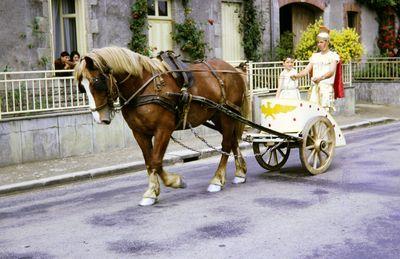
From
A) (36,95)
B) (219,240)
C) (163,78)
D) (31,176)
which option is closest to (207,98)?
(163,78)

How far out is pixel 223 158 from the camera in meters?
7.94

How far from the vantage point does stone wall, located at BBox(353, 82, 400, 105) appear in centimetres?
2031

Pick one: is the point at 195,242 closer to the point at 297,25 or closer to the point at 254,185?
the point at 254,185

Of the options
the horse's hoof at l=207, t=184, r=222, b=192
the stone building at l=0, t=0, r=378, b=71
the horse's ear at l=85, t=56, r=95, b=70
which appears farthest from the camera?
the stone building at l=0, t=0, r=378, b=71

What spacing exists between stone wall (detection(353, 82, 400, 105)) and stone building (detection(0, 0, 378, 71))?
121 inches

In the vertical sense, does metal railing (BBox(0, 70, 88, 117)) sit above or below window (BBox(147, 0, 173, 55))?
below

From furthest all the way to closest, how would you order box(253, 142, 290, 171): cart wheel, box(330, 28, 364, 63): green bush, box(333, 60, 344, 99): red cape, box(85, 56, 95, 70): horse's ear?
box(330, 28, 364, 63): green bush < box(333, 60, 344, 99): red cape < box(253, 142, 290, 171): cart wheel < box(85, 56, 95, 70): horse's ear

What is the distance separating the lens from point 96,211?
687cm

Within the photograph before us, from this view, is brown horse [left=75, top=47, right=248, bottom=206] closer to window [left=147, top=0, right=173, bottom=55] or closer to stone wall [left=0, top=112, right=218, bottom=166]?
stone wall [left=0, top=112, right=218, bottom=166]

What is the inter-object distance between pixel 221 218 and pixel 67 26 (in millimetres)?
8974

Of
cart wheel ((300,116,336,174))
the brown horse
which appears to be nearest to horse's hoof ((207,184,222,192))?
the brown horse

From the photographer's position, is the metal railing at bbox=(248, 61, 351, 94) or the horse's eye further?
the metal railing at bbox=(248, 61, 351, 94)

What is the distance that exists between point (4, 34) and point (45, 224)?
7096mm

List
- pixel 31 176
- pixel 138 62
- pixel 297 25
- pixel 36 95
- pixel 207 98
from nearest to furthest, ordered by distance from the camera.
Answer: pixel 138 62
pixel 207 98
pixel 31 176
pixel 36 95
pixel 297 25
